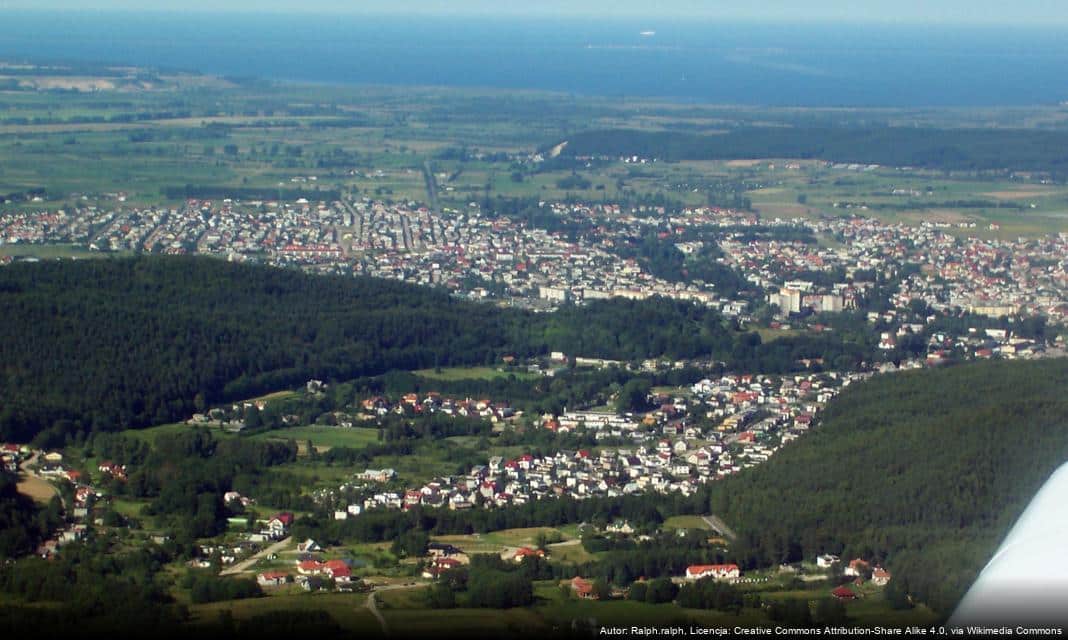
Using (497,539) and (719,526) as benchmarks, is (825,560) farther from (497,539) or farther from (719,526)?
(497,539)

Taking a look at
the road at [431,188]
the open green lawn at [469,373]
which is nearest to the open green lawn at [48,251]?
the road at [431,188]

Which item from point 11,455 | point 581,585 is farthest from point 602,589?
point 11,455

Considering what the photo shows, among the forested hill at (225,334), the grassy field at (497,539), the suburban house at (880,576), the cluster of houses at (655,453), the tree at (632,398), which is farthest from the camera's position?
the tree at (632,398)

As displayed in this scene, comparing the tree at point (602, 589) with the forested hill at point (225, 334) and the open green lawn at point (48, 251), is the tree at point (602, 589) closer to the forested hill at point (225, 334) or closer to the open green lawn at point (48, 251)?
the forested hill at point (225, 334)

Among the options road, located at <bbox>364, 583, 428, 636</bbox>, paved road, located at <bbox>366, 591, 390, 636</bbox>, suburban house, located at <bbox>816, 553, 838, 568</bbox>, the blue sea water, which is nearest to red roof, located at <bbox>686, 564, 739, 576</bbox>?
suburban house, located at <bbox>816, 553, 838, 568</bbox>

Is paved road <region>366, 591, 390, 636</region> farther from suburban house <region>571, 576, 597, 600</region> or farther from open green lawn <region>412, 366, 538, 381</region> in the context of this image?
open green lawn <region>412, 366, 538, 381</region>

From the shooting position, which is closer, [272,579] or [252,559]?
[272,579]

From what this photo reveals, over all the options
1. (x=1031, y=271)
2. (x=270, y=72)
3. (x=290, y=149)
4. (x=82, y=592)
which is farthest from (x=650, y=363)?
(x=270, y=72)
